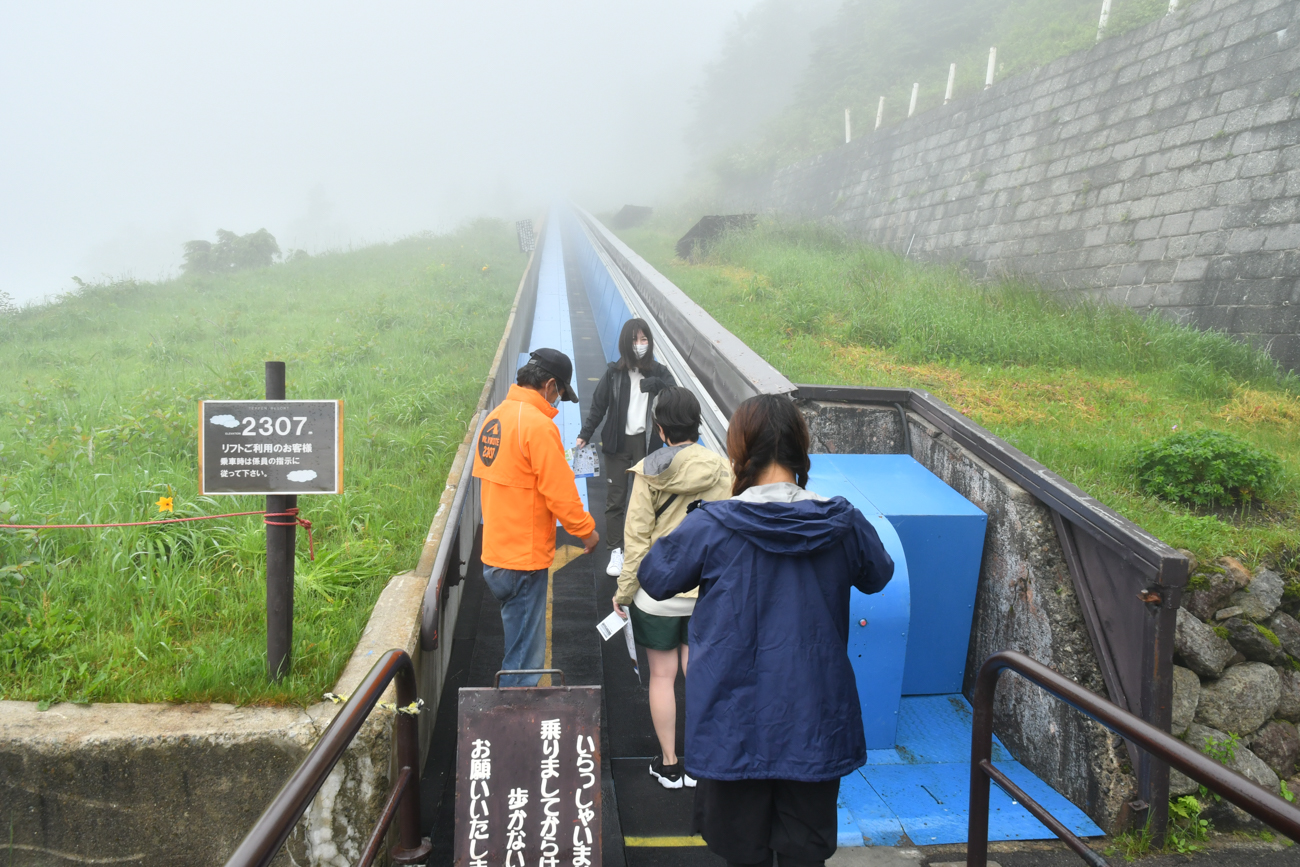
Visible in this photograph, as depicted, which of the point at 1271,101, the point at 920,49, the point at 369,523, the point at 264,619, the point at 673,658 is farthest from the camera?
the point at 920,49

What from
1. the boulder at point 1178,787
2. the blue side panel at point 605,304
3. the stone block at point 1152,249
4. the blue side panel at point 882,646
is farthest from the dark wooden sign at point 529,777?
the stone block at point 1152,249

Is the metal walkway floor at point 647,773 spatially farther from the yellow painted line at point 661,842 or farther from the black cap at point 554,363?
A: the black cap at point 554,363

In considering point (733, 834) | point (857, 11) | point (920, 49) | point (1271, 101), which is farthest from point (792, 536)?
point (857, 11)

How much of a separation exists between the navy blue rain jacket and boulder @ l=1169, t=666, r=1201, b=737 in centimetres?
248

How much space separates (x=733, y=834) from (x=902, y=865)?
1.31m

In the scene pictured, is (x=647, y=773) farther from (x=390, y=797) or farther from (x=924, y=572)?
(x=924, y=572)

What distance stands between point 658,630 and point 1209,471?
11.3 ft

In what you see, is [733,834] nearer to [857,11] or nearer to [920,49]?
[920,49]

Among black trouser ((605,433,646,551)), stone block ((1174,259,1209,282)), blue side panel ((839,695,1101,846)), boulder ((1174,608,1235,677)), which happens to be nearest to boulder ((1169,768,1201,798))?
blue side panel ((839,695,1101,846))

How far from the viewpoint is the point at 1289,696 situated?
386 cm

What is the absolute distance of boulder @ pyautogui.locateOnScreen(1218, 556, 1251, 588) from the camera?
3.88 meters

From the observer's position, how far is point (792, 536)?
2.02 metres

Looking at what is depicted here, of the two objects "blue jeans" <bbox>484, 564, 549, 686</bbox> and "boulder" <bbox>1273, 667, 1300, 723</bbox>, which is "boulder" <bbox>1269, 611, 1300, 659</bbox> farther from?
"blue jeans" <bbox>484, 564, 549, 686</bbox>

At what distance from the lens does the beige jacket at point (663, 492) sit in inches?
125
